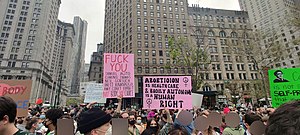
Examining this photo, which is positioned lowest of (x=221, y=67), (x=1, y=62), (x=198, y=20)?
(x=221, y=67)

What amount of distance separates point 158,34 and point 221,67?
2289 centimetres

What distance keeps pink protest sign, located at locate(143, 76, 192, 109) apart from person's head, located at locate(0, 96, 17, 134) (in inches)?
148

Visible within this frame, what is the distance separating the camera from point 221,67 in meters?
55.5

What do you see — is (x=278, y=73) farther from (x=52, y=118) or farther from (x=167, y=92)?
(x=52, y=118)

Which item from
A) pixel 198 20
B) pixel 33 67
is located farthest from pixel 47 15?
pixel 198 20

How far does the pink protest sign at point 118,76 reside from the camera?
6.29 metres

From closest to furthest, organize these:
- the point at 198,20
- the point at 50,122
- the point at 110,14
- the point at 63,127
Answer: the point at 63,127 → the point at 50,122 → the point at 198,20 → the point at 110,14

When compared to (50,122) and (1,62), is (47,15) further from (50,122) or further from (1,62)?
(50,122)

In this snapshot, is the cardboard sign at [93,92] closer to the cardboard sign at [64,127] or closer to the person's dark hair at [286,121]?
the cardboard sign at [64,127]

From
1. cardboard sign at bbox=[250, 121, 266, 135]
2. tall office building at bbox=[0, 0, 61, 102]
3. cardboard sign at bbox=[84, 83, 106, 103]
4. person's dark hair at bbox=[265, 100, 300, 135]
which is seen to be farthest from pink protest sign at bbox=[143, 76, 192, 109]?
tall office building at bbox=[0, 0, 61, 102]

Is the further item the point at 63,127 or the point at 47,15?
the point at 47,15

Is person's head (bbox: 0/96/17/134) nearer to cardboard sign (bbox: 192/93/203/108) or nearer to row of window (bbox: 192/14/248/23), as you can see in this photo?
cardboard sign (bbox: 192/93/203/108)

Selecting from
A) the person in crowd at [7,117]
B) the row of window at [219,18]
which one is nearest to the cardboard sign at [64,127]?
the person in crowd at [7,117]

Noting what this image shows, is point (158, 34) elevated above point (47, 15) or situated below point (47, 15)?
below
